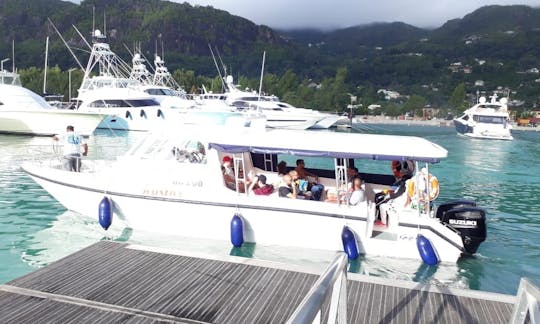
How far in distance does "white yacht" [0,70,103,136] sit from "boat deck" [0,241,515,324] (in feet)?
101

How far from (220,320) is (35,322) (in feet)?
6.41

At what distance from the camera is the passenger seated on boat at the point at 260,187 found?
10578 millimetres

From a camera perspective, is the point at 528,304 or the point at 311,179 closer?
the point at 528,304

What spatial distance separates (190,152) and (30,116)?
28.8m

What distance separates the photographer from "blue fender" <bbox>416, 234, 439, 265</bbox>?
9289 mm

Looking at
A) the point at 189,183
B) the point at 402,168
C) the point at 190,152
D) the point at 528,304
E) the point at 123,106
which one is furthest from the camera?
the point at 123,106

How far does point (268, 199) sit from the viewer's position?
10.1 metres

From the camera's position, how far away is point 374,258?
9812mm

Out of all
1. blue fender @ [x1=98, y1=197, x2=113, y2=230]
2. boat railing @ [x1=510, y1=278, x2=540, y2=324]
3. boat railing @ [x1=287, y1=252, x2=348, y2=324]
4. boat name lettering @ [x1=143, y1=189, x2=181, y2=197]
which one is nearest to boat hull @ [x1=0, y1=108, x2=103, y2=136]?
blue fender @ [x1=98, y1=197, x2=113, y2=230]

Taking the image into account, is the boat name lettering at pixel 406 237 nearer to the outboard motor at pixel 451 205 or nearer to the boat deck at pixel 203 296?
the outboard motor at pixel 451 205

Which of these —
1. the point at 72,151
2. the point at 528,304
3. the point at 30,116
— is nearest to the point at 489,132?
the point at 30,116

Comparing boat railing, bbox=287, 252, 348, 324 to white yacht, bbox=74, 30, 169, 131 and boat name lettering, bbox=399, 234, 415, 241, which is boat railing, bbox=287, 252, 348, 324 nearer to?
boat name lettering, bbox=399, 234, 415, 241

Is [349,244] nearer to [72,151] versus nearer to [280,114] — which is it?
[72,151]

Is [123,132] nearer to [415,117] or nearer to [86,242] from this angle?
[86,242]
